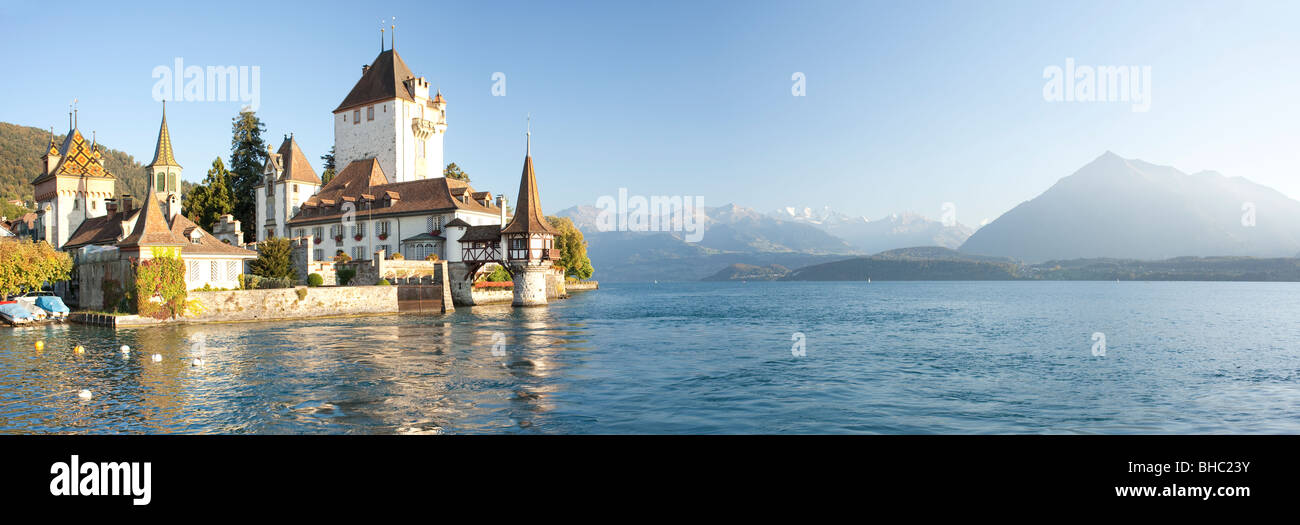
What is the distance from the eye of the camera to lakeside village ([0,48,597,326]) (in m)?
47.6

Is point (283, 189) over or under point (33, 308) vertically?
over

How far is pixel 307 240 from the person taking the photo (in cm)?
5769

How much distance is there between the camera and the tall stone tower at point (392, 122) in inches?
3469

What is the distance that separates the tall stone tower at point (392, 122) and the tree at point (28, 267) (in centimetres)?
3744

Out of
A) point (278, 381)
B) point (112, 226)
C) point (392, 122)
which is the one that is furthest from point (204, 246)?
point (392, 122)

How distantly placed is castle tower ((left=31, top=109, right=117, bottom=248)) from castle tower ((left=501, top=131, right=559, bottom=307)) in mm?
47651

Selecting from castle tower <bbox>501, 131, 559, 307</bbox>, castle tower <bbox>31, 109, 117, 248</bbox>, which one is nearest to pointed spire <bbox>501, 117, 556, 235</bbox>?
castle tower <bbox>501, 131, 559, 307</bbox>

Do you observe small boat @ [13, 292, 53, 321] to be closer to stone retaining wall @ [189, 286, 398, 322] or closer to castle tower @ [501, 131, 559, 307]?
stone retaining wall @ [189, 286, 398, 322]

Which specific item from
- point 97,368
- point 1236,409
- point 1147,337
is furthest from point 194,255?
point 1147,337

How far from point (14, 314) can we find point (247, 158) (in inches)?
1848

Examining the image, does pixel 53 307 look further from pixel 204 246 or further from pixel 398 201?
pixel 398 201

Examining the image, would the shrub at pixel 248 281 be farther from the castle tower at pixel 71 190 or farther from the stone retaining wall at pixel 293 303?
the castle tower at pixel 71 190
